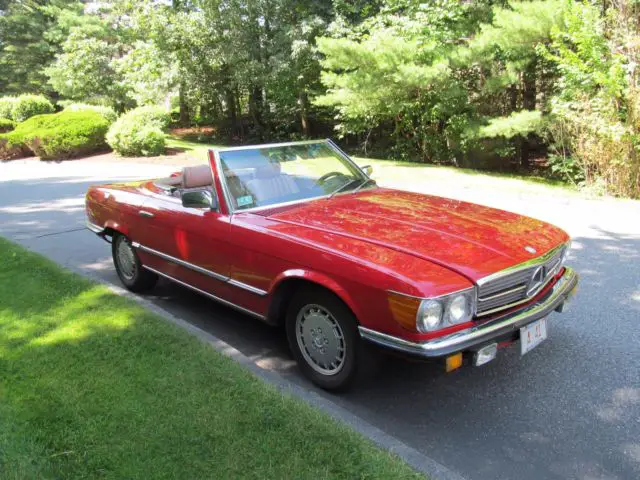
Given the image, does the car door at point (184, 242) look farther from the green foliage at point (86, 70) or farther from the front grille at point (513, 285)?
the green foliage at point (86, 70)

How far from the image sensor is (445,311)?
2816 millimetres

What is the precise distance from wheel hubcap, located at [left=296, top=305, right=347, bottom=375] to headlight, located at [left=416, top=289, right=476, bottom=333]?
0.63 metres

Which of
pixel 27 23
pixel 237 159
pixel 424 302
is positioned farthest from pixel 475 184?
pixel 27 23

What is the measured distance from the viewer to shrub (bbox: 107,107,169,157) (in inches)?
797

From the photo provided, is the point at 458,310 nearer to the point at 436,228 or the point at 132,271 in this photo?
the point at 436,228

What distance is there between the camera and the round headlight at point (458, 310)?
2.83 meters

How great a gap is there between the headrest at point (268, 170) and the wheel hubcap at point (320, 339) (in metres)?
1.33

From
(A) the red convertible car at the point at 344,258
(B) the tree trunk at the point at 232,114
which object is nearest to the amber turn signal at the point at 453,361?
(A) the red convertible car at the point at 344,258

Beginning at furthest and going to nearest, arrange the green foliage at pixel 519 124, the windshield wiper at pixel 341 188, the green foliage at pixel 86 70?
the green foliage at pixel 86 70
the green foliage at pixel 519 124
the windshield wiper at pixel 341 188

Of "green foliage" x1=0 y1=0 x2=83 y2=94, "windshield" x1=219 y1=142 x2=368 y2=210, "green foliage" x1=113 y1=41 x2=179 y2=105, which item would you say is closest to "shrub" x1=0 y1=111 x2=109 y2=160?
"green foliage" x1=113 y1=41 x2=179 y2=105

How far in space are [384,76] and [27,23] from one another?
3133cm

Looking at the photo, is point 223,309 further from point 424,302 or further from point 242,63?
point 242,63

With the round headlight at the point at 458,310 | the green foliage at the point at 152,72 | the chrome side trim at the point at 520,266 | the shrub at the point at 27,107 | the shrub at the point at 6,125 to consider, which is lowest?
the round headlight at the point at 458,310

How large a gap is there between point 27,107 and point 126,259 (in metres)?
26.9
